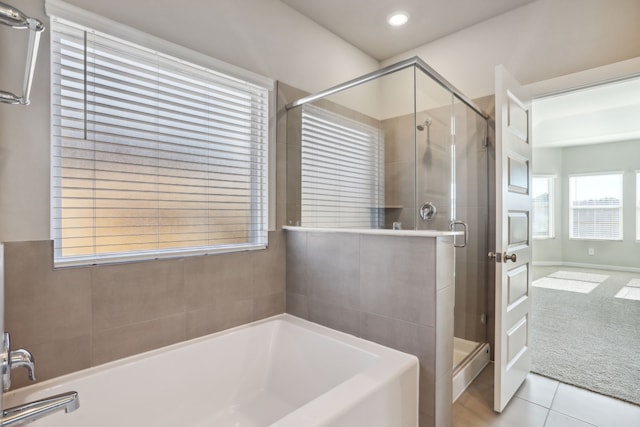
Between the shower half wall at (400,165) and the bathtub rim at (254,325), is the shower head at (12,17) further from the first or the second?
the shower half wall at (400,165)

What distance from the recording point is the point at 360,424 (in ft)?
3.95

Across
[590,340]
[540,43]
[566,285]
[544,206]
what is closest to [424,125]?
[540,43]

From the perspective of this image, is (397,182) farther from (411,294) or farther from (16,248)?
(16,248)

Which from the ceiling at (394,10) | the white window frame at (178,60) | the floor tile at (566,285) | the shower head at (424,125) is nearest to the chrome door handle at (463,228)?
the shower head at (424,125)

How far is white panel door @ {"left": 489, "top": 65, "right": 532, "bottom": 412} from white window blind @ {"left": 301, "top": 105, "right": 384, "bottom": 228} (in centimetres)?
74

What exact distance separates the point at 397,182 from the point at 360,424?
1.27 m


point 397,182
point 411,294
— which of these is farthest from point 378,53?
point 411,294

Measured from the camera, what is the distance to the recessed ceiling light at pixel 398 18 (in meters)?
2.41

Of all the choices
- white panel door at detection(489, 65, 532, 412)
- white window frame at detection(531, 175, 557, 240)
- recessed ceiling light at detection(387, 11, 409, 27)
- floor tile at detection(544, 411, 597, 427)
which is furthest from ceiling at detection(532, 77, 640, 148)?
floor tile at detection(544, 411, 597, 427)

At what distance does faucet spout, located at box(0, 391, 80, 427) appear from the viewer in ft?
2.87

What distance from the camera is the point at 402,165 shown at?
1919mm

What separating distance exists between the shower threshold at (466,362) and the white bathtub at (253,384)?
720mm

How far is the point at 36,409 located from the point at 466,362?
2.35m

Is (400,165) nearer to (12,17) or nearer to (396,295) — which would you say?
(396,295)
